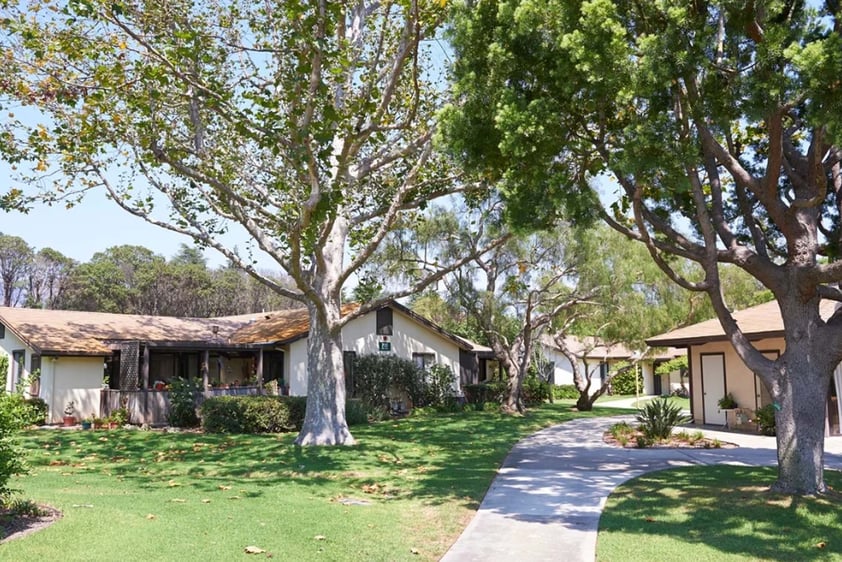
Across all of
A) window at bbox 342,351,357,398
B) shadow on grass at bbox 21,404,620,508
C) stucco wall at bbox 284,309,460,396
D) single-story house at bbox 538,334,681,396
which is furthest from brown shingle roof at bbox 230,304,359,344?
single-story house at bbox 538,334,681,396

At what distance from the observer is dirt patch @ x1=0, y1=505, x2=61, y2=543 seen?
6617 mm

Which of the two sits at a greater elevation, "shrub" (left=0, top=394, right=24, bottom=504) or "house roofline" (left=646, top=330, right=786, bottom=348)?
"house roofline" (left=646, top=330, right=786, bottom=348)

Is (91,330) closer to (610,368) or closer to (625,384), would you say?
(610,368)

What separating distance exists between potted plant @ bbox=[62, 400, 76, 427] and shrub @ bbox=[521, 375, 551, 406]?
20.0 metres

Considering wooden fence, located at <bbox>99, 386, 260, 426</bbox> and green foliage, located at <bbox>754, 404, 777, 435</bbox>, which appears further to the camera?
wooden fence, located at <bbox>99, 386, 260, 426</bbox>

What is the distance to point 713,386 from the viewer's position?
867 inches

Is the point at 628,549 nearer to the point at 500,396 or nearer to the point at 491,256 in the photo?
the point at 491,256

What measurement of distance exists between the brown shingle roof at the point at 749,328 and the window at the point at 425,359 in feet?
32.3

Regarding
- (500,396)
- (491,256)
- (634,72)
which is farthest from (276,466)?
(500,396)

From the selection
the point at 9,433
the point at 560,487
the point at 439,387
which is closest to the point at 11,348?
the point at 439,387

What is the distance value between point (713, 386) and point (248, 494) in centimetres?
1695

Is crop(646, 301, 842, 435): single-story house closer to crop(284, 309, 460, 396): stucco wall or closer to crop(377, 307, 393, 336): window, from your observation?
crop(284, 309, 460, 396): stucco wall

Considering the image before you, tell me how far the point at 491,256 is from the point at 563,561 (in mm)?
20454

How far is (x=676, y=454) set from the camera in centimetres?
1481
